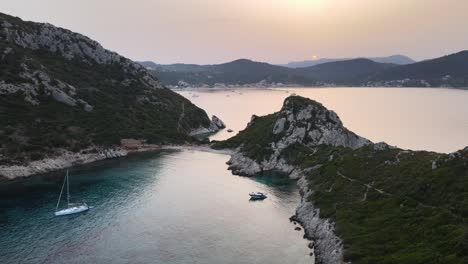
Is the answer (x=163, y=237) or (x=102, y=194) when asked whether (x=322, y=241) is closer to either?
(x=163, y=237)

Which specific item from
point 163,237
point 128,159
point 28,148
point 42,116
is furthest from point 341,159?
point 42,116

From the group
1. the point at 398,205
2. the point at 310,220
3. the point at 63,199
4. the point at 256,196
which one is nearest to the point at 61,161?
the point at 63,199

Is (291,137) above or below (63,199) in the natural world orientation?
above

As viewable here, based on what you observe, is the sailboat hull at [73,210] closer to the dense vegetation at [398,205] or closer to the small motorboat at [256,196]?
the small motorboat at [256,196]

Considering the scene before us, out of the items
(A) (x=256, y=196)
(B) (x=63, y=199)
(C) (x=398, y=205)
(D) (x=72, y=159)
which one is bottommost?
(A) (x=256, y=196)

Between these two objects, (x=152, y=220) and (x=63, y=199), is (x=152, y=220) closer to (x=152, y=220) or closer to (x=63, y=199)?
(x=152, y=220)

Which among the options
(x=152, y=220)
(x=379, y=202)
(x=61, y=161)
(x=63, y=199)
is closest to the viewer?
(x=379, y=202)

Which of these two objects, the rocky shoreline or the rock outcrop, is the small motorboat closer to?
the rocky shoreline

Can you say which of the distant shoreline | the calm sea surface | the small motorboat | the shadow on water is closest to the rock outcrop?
the distant shoreline
